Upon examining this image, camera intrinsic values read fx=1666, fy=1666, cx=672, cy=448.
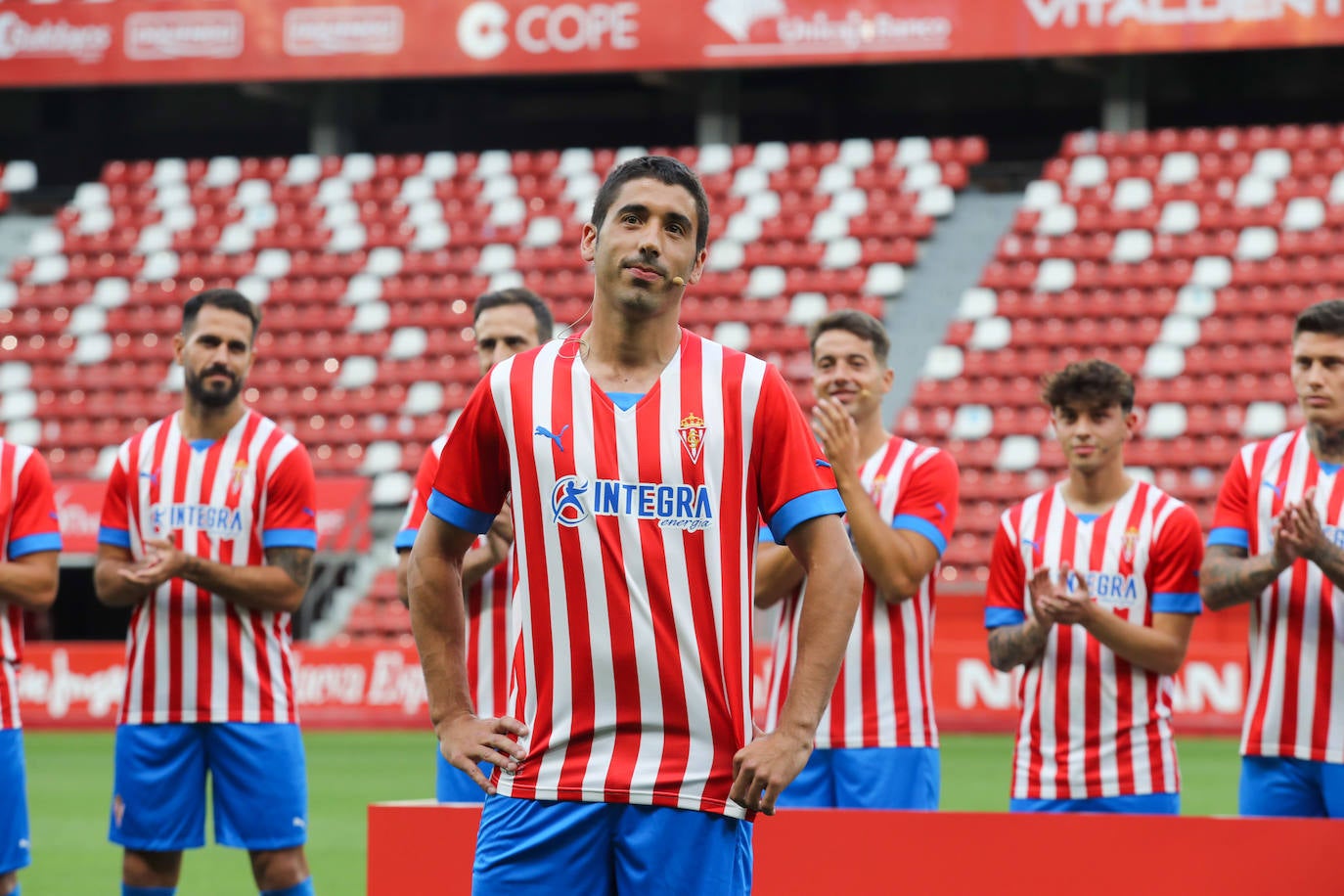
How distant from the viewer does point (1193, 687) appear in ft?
42.0

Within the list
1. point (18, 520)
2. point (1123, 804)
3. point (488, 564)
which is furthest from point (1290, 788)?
point (18, 520)

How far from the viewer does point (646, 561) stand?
9.69ft

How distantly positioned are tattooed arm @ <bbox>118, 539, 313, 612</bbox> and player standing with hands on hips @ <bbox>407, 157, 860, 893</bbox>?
2.26 meters

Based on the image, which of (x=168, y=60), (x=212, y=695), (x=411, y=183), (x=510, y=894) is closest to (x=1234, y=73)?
(x=411, y=183)

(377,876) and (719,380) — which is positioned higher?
(719,380)

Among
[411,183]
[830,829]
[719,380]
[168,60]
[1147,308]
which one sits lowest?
[830,829]

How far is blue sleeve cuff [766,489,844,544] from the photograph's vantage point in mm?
3018

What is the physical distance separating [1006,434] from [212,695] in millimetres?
12370

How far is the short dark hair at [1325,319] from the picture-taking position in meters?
4.65

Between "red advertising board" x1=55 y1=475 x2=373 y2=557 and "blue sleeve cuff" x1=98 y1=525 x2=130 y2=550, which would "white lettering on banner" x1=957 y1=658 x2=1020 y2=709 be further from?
"blue sleeve cuff" x1=98 y1=525 x2=130 y2=550

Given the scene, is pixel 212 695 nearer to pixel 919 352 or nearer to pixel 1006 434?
pixel 1006 434

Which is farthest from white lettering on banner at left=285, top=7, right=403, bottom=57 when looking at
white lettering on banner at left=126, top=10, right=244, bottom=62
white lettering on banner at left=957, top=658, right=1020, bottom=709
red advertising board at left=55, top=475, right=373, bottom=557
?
white lettering on banner at left=957, top=658, right=1020, bottom=709

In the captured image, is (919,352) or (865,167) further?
(865,167)

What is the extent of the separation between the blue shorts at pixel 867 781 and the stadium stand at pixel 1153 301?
10.2 metres
